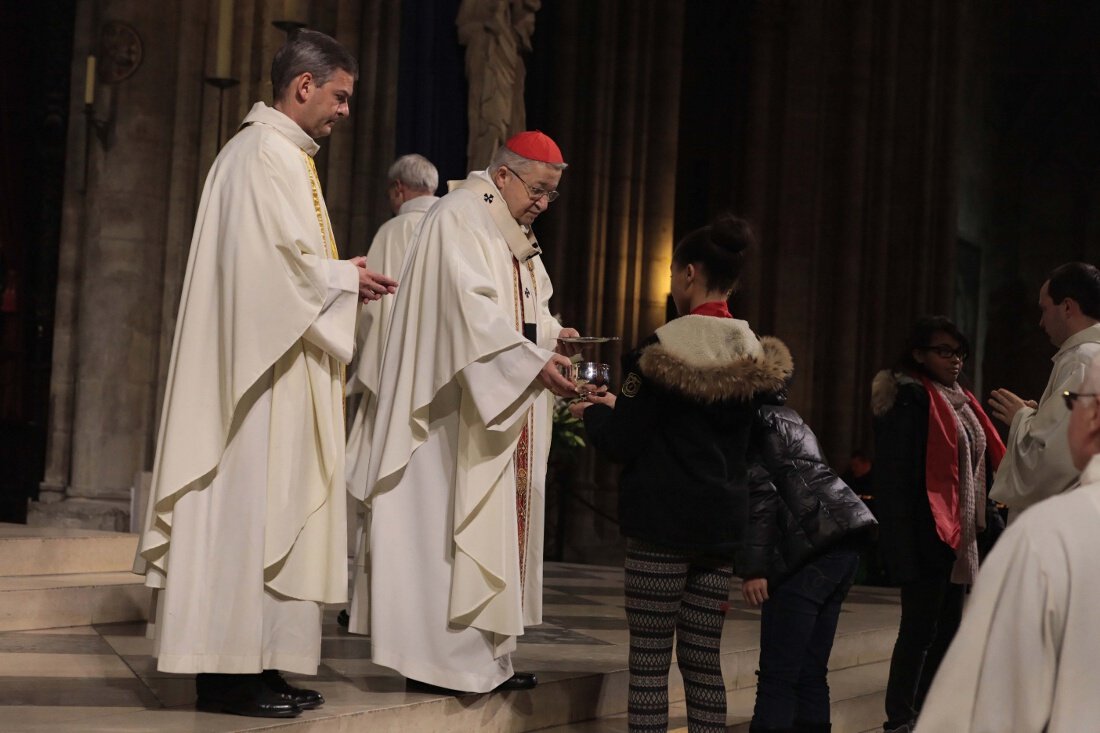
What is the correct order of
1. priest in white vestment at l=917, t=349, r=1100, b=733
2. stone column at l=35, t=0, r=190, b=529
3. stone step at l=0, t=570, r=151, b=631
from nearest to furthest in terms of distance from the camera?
priest in white vestment at l=917, t=349, r=1100, b=733, stone step at l=0, t=570, r=151, b=631, stone column at l=35, t=0, r=190, b=529

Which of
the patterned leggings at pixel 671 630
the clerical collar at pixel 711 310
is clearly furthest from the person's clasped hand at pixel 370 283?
the patterned leggings at pixel 671 630

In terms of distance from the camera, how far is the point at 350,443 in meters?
4.71

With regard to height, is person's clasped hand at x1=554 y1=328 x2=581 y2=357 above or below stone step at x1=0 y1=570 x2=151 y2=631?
above

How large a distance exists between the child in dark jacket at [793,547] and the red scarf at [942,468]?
29.0 inches

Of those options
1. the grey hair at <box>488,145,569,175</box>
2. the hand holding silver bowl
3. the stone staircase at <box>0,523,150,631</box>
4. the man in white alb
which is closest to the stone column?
the stone staircase at <box>0,523,150,631</box>

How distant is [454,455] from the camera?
429cm

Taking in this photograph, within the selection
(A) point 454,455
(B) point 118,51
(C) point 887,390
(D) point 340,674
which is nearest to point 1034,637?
(A) point 454,455

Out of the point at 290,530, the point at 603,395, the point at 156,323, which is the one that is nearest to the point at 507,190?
the point at 603,395

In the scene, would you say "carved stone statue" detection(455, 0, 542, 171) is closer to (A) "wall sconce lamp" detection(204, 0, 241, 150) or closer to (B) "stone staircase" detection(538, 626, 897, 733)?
(A) "wall sconce lamp" detection(204, 0, 241, 150)

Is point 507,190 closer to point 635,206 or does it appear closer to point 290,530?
point 290,530

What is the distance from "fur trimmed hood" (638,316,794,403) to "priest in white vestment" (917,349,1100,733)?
1721mm

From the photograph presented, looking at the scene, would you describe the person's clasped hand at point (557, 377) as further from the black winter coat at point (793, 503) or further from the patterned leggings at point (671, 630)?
the black winter coat at point (793, 503)

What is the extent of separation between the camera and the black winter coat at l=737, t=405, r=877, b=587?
425 centimetres

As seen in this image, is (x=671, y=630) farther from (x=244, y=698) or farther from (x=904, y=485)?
(x=904, y=485)
